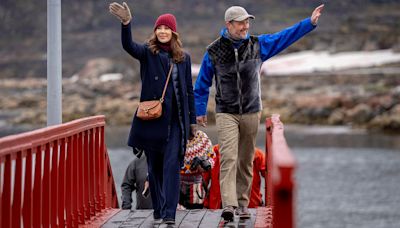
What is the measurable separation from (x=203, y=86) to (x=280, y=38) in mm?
633

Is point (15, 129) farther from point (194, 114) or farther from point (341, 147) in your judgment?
point (194, 114)

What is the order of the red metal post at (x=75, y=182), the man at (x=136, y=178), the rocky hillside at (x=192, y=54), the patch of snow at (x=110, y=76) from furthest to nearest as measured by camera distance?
1. the patch of snow at (x=110, y=76)
2. the rocky hillside at (x=192, y=54)
3. the man at (x=136, y=178)
4. the red metal post at (x=75, y=182)

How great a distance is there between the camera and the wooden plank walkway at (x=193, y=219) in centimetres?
832

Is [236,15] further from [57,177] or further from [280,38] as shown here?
[57,177]

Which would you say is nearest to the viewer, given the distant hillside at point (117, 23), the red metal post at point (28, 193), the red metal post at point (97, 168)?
the red metal post at point (28, 193)

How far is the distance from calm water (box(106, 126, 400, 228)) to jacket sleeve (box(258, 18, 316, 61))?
63.3 ft

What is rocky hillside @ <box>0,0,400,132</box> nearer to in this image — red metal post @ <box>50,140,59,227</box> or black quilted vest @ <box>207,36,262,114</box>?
black quilted vest @ <box>207,36,262,114</box>

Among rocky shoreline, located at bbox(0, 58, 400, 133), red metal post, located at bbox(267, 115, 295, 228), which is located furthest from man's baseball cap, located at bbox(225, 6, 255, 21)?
rocky shoreline, located at bbox(0, 58, 400, 133)

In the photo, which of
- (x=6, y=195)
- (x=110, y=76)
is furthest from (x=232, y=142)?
(x=110, y=76)

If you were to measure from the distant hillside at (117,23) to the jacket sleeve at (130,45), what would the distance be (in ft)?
283

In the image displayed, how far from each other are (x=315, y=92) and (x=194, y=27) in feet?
165

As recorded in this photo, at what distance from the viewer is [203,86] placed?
8.34 metres

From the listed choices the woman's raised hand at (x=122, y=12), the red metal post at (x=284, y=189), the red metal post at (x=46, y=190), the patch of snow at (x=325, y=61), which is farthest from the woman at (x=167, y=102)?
the patch of snow at (x=325, y=61)

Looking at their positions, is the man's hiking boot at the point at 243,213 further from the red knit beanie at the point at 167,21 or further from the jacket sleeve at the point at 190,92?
the red knit beanie at the point at 167,21
